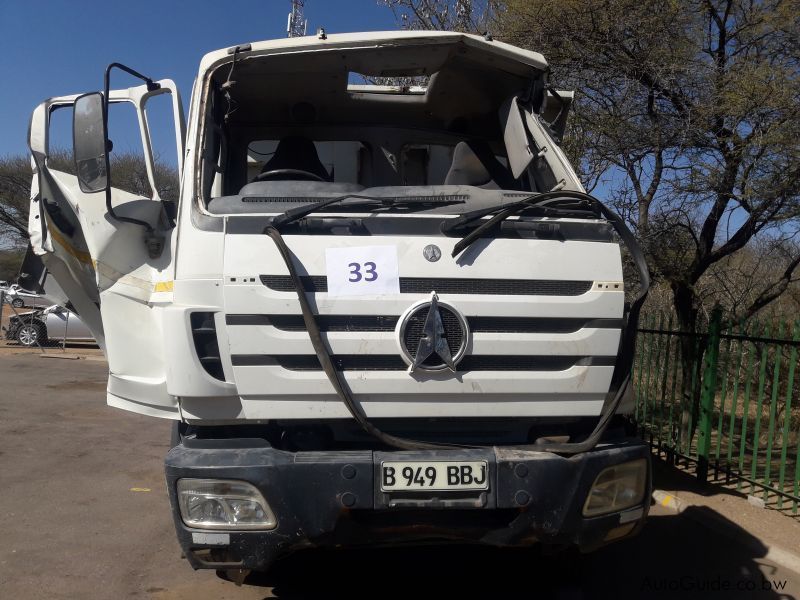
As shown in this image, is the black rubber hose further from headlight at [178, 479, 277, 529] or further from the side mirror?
the side mirror

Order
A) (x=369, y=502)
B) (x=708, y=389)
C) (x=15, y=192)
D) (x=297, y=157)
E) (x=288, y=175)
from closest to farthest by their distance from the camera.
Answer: (x=369, y=502) → (x=288, y=175) → (x=297, y=157) → (x=708, y=389) → (x=15, y=192)

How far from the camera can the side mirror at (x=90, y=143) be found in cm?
371

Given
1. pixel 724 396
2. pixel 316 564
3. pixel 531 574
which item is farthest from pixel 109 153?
pixel 724 396

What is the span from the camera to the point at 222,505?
3.22 meters

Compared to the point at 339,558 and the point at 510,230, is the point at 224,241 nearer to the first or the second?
the point at 510,230

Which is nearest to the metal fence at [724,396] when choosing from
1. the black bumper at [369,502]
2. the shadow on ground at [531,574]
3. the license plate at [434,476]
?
the shadow on ground at [531,574]

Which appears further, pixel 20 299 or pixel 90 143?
pixel 20 299

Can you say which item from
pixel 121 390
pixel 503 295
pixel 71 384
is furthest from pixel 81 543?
pixel 71 384

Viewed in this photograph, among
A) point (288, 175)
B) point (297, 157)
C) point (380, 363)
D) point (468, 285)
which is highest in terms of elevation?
point (297, 157)

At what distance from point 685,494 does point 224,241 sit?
4.77 metres

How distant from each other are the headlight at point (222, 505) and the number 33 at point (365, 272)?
38.8 inches

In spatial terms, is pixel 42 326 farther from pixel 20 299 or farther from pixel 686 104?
pixel 686 104

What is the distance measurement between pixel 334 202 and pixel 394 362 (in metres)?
0.78

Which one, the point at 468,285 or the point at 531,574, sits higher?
the point at 468,285
